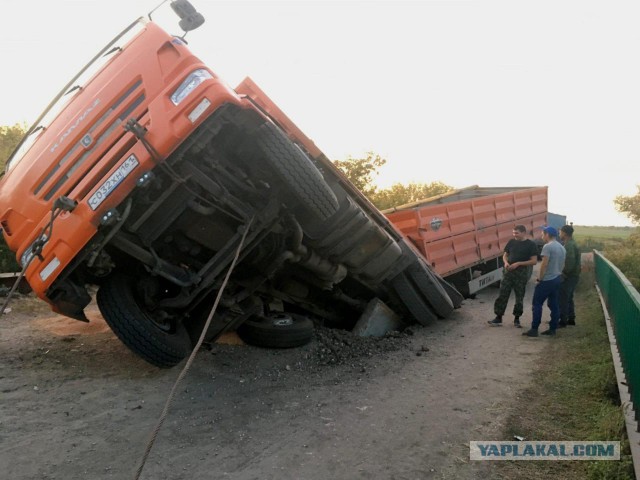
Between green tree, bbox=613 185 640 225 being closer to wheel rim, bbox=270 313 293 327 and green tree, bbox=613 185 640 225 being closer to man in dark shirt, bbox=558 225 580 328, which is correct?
man in dark shirt, bbox=558 225 580 328

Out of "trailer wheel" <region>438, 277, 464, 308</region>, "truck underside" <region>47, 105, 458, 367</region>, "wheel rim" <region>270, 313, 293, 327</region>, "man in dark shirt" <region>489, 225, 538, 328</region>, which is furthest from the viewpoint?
"man in dark shirt" <region>489, 225, 538, 328</region>

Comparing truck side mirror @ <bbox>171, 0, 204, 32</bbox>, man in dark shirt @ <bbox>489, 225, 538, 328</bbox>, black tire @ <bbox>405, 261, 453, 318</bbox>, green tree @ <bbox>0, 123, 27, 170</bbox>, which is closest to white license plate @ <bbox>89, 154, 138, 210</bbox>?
truck side mirror @ <bbox>171, 0, 204, 32</bbox>

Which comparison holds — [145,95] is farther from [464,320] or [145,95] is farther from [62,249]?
[464,320]

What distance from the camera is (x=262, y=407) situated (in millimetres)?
4277

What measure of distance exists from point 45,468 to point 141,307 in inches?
57.2

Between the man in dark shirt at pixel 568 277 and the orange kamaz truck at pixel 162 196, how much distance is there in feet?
13.5

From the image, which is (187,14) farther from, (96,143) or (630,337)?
(630,337)

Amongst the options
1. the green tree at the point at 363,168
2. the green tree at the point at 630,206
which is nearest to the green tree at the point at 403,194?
the green tree at the point at 363,168

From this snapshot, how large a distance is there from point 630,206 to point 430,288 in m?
47.7

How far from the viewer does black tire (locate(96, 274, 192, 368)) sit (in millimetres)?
4086

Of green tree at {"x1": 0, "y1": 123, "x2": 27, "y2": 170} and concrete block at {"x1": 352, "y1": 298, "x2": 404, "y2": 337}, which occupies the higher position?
green tree at {"x1": 0, "y1": 123, "x2": 27, "y2": 170}

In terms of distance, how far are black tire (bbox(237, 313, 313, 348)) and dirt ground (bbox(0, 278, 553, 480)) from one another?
0.10 meters

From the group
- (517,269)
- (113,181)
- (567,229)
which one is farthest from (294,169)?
(567,229)

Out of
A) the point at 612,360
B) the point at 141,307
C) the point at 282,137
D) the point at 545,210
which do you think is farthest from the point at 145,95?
the point at 545,210
